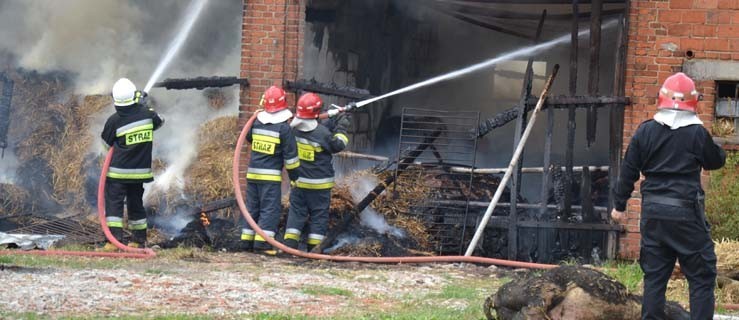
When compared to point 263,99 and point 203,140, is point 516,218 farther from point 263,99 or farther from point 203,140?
point 203,140

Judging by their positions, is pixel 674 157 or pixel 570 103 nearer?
pixel 674 157

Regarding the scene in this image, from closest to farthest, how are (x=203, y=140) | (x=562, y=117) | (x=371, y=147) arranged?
(x=203, y=140) < (x=371, y=147) < (x=562, y=117)

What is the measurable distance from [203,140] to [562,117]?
707 centimetres

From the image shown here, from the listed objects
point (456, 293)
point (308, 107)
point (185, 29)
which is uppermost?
point (185, 29)

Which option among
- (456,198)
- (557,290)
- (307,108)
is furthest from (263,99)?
(557,290)

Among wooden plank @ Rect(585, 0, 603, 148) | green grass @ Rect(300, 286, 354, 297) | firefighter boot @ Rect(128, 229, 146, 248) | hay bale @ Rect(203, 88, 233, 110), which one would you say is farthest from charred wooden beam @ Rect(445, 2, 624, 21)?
green grass @ Rect(300, 286, 354, 297)

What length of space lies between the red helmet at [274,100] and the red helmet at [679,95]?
5038 mm

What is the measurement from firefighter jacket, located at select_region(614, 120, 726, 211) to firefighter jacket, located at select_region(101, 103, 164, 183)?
223 inches

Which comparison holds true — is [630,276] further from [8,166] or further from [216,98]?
[8,166]

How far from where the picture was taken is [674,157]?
22.2 ft

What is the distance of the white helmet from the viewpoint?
422 inches

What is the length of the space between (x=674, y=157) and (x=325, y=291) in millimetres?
2975

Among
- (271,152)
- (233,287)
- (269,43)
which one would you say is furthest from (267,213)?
(233,287)

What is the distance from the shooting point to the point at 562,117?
706 inches
